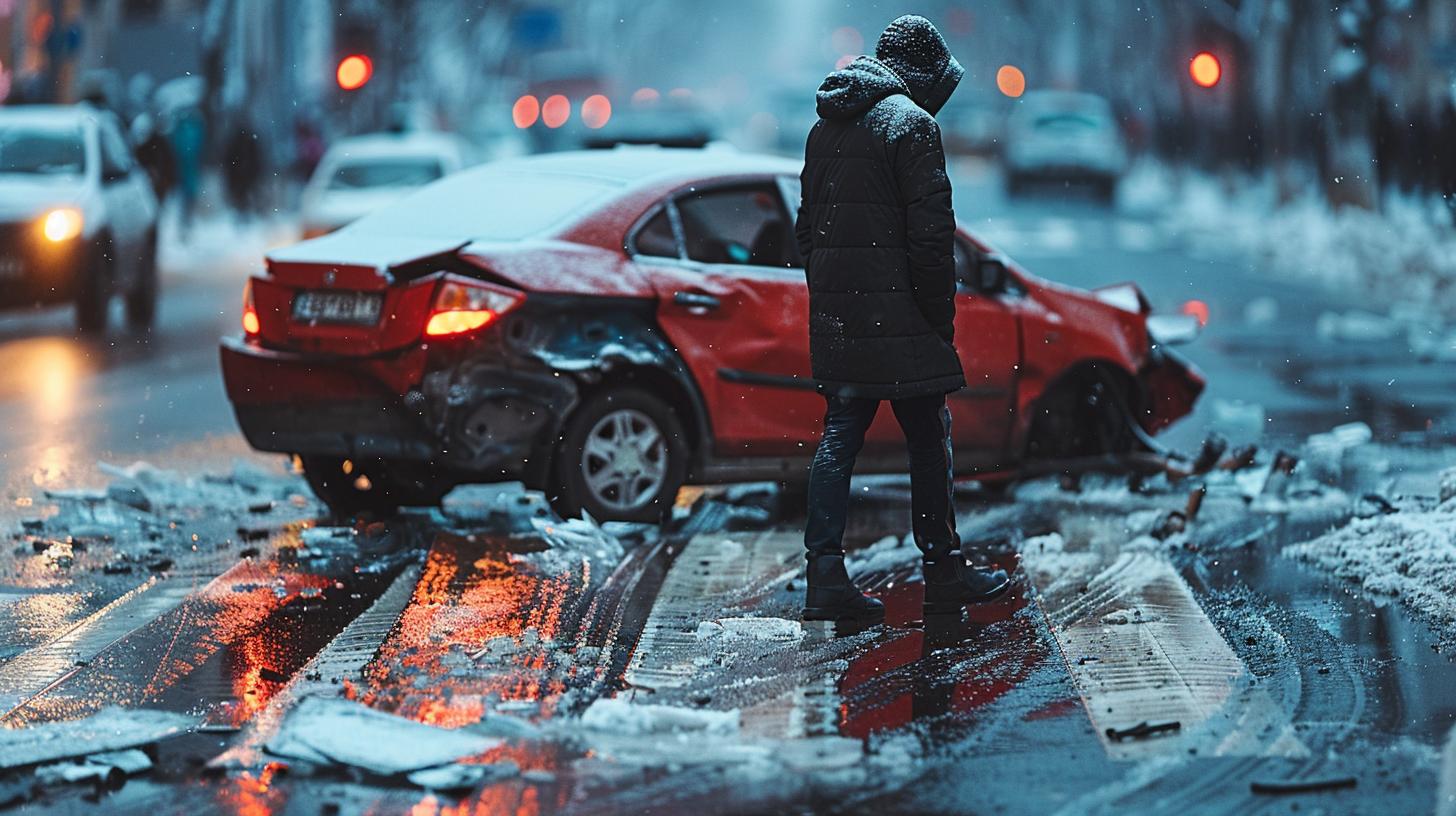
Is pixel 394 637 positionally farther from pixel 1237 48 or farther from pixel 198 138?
pixel 1237 48

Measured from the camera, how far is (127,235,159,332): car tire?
1931cm

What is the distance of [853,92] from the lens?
6996 mm

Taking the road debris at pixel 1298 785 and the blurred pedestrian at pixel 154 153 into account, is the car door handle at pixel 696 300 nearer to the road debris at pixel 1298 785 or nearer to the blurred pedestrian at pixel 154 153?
the road debris at pixel 1298 785

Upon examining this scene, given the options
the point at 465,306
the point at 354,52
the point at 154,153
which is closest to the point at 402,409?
the point at 465,306

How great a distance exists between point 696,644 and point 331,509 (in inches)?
120

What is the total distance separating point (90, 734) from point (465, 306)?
3.15 m

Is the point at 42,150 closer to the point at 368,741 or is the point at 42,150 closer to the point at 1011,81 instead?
the point at 368,741

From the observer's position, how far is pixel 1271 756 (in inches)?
218

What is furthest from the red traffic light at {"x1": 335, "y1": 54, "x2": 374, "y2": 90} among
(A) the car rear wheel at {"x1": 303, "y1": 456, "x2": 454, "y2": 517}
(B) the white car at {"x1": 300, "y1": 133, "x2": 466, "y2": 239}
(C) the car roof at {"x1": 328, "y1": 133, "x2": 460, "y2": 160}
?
(A) the car rear wheel at {"x1": 303, "y1": 456, "x2": 454, "y2": 517}

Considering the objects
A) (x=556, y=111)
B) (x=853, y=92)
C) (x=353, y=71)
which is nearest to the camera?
(x=853, y=92)

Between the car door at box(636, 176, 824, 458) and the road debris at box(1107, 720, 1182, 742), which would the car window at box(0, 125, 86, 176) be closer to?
the car door at box(636, 176, 824, 458)

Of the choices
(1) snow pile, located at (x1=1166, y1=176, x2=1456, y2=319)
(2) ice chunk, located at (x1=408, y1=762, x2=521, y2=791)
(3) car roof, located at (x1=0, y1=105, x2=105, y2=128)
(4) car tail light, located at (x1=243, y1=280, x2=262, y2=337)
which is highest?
(3) car roof, located at (x1=0, y1=105, x2=105, y2=128)

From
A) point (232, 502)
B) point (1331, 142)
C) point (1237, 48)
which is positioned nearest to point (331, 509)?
point (232, 502)

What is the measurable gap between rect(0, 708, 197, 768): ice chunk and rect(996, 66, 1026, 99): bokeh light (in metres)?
91.0
